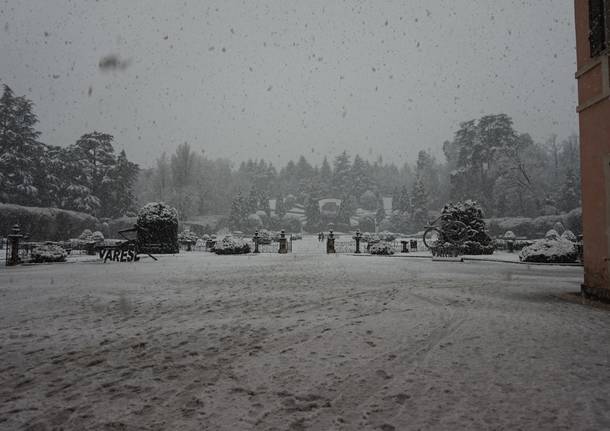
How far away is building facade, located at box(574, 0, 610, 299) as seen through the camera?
5754 mm

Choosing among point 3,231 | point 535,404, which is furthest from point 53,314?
point 3,231

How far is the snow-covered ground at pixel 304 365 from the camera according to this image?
2082 millimetres

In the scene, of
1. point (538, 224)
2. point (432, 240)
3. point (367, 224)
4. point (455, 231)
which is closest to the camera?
point (455, 231)

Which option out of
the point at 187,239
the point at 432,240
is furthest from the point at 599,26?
the point at 187,239

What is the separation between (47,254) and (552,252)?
22833 mm

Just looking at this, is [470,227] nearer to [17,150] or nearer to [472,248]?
[472,248]

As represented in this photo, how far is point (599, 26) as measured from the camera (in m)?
6.03

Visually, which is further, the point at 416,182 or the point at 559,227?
the point at 416,182

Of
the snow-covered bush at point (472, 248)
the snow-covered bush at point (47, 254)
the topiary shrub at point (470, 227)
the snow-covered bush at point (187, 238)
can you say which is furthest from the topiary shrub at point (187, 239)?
the snow-covered bush at point (472, 248)

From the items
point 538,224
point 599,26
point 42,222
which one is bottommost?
point 42,222

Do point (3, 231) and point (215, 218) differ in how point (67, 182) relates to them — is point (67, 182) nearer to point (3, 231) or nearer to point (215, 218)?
point (3, 231)

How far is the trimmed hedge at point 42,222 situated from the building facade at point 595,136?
116ft

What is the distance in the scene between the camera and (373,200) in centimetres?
8156

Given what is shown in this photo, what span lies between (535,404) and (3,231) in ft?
118
